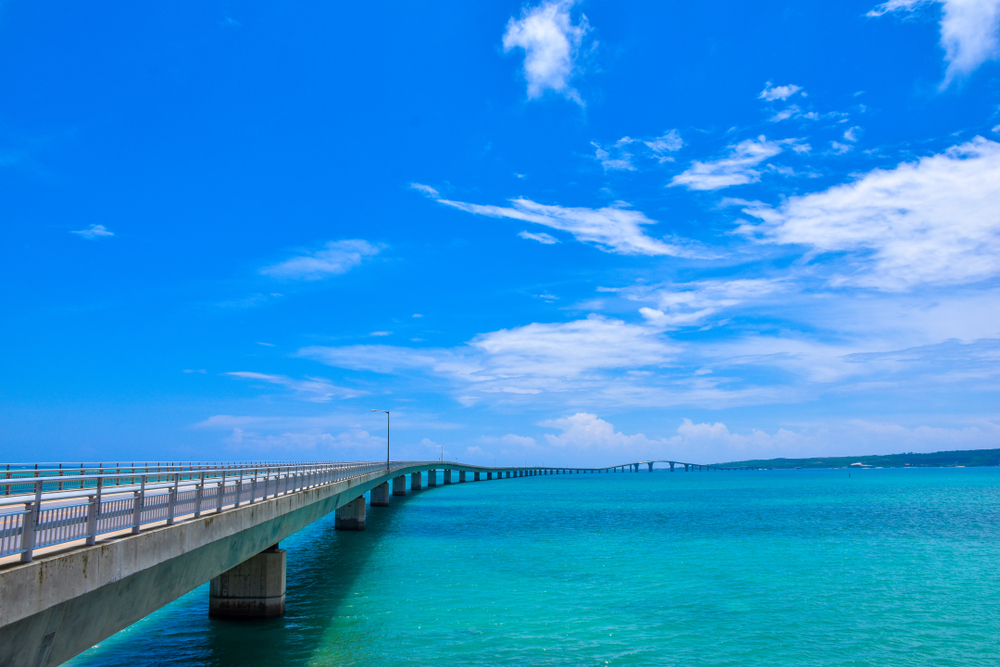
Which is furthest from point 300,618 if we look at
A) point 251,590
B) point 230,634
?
point 230,634

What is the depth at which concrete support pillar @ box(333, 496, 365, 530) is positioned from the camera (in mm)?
59406

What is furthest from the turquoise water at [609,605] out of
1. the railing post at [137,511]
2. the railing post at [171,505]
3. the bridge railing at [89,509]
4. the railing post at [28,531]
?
the railing post at [28,531]

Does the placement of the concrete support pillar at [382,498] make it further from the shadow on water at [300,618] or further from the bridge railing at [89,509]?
the bridge railing at [89,509]

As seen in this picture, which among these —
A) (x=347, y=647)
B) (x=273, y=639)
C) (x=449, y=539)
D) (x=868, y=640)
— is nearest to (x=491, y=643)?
(x=347, y=647)

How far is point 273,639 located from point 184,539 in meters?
9.26

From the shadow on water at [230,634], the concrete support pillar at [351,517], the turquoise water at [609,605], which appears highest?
the concrete support pillar at [351,517]

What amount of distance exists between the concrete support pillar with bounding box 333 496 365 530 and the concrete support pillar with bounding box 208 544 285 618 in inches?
1379

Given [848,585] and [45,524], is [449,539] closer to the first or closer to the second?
[848,585]

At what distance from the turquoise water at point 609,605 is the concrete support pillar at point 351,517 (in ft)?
15.5

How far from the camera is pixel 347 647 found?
21.6 metres

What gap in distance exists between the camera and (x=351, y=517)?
59.7 meters

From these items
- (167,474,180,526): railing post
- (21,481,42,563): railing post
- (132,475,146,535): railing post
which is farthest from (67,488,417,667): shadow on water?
(21,481,42,563): railing post

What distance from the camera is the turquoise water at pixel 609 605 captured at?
21.1 meters

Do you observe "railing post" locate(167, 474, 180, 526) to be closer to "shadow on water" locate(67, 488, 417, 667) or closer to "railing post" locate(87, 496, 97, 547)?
"railing post" locate(87, 496, 97, 547)
